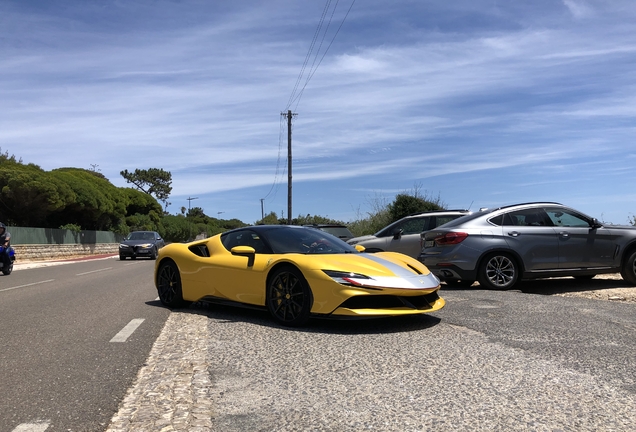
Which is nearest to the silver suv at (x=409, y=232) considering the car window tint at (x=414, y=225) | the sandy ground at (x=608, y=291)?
the car window tint at (x=414, y=225)

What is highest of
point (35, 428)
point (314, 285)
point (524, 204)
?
point (524, 204)

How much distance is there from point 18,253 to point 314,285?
1193 inches

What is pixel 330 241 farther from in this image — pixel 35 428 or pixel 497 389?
pixel 35 428

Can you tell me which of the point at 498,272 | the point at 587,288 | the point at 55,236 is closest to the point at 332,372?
the point at 498,272

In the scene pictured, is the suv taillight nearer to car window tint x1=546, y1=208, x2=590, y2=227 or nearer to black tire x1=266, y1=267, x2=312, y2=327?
car window tint x1=546, y1=208, x2=590, y2=227

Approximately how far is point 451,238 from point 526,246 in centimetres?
126

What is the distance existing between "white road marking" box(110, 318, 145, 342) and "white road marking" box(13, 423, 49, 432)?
261cm

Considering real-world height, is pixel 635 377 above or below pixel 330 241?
below

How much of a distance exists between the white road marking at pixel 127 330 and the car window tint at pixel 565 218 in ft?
23.2

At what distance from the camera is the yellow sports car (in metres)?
6.44

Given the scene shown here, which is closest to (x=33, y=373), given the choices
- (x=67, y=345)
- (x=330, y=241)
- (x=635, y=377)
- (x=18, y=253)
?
(x=67, y=345)

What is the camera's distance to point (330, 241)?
7957 mm

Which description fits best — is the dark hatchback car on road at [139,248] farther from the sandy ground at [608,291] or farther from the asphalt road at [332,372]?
the sandy ground at [608,291]

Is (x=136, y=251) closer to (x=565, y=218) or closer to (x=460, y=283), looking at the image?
(x=460, y=283)
